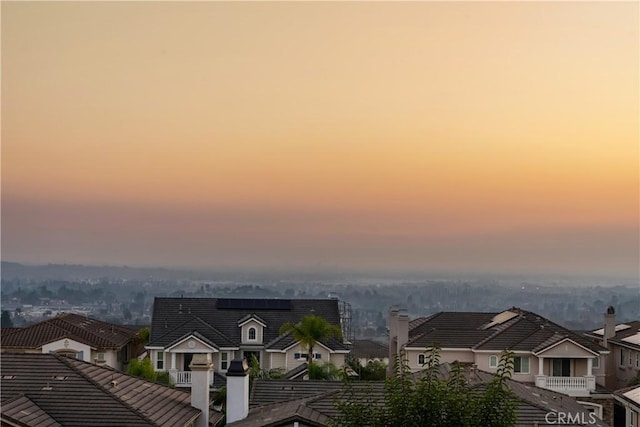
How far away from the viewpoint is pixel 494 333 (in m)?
41.3

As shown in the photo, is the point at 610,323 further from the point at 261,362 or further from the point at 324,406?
the point at 324,406

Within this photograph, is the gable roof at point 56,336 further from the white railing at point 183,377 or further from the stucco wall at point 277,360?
the stucco wall at point 277,360

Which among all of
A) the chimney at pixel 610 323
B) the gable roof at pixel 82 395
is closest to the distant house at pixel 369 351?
the chimney at pixel 610 323

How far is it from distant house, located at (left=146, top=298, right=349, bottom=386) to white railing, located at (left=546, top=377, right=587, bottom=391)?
34.4ft

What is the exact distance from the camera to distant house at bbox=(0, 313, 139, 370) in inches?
1628

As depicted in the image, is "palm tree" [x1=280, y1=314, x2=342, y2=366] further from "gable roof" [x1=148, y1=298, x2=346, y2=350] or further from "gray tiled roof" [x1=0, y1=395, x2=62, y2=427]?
"gray tiled roof" [x1=0, y1=395, x2=62, y2=427]

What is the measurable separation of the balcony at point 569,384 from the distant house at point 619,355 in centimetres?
227

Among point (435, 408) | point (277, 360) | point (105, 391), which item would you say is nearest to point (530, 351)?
point (277, 360)

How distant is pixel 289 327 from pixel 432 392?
2992 centimetres

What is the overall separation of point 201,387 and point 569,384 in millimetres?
23287

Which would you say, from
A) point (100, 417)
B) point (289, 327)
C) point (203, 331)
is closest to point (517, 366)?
point (289, 327)

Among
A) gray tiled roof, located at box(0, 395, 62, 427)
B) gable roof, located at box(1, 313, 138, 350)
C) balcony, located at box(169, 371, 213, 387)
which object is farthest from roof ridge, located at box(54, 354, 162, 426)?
gable roof, located at box(1, 313, 138, 350)

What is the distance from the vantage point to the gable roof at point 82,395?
656 inches

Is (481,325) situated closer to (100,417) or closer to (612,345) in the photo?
(612,345)
